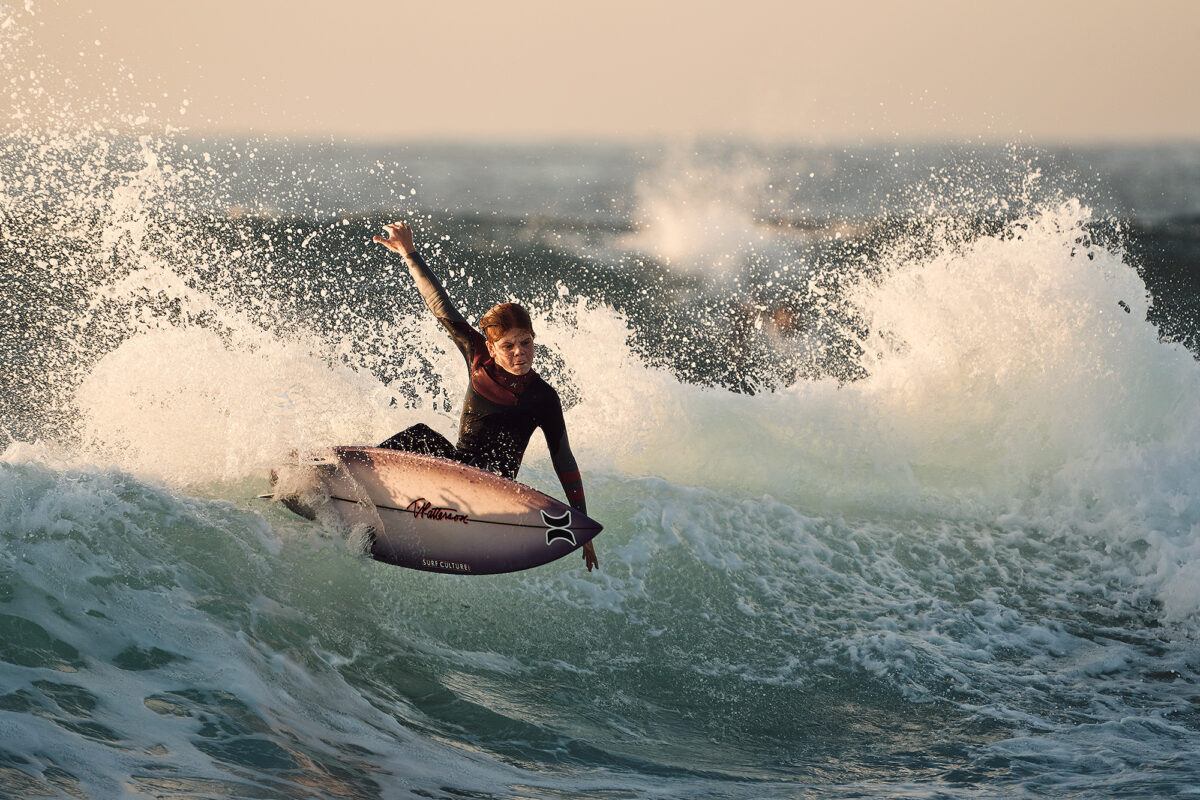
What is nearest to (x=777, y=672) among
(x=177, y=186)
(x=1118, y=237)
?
(x=177, y=186)

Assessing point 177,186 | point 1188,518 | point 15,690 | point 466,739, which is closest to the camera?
point 15,690

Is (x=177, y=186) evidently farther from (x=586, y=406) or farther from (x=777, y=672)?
(x=777, y=672)

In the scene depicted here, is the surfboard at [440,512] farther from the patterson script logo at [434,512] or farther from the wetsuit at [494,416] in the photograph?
the wetsuit at [494,416]

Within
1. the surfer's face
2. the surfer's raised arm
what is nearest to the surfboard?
the surfer's face

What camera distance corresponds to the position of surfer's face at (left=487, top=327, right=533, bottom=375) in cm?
655

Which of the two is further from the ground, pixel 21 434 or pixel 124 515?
pixel 21 434

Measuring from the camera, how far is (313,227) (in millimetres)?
38594

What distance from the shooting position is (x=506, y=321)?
654 cm

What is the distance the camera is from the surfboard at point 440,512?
22.5 feet

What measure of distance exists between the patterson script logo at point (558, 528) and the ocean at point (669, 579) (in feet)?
3.03

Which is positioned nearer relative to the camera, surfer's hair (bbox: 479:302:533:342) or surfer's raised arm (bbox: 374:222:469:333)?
surfer's hair (bbox: 479:302:533:342)

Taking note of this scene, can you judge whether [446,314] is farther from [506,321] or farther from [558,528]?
[558,528]

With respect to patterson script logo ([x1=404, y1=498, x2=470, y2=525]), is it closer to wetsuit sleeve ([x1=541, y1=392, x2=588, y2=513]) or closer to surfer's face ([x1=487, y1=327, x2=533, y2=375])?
wetsuit sleeve ([x1=541, y1=392, x2=588, y2=513])

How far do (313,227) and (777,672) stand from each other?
34.4m
